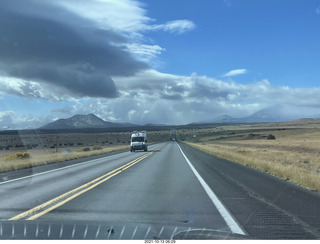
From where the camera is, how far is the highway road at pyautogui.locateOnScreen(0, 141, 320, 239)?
6.00 m

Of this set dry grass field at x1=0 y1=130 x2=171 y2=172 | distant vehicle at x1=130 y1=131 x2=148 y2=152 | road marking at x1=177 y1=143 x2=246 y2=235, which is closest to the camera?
road marking at x1=177 y1=143 x2=246 y2=235

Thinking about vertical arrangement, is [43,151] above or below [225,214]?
below

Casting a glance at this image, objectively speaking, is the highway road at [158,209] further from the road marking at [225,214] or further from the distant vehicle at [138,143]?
the distant vehicle at [138,143]

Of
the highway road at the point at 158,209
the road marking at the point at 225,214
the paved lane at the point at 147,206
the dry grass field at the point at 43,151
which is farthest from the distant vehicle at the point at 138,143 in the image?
the road marking at the point at 225,214

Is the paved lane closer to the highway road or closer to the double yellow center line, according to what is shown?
the highway road

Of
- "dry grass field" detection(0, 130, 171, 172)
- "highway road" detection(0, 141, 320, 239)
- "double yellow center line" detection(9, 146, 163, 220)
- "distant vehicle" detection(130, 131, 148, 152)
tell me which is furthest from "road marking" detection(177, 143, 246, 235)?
"distant vehicle" detection(130, 131, 148, 152)

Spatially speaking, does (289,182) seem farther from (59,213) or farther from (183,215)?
(59,213)

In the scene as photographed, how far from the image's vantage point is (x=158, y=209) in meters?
8.68

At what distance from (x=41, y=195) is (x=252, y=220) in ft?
21.7

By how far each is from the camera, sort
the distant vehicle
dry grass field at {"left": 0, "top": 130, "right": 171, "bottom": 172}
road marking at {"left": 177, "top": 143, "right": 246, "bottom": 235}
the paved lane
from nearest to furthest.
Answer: road marking at {"left": 177, "top": 143, "right": 246, "bottom": 235}
the paved lane
dry grass field at {"left": 0, "top": 130, "right": 171, "bottom": 172}
the distant vehicle

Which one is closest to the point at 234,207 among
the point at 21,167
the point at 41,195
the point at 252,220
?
the point at 252,220

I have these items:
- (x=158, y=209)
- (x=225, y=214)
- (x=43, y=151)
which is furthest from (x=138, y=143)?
(x=225, y=214)

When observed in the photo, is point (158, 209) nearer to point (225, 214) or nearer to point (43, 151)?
point (225, 214)

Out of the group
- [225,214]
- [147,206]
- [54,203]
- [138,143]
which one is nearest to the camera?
[225,214]
